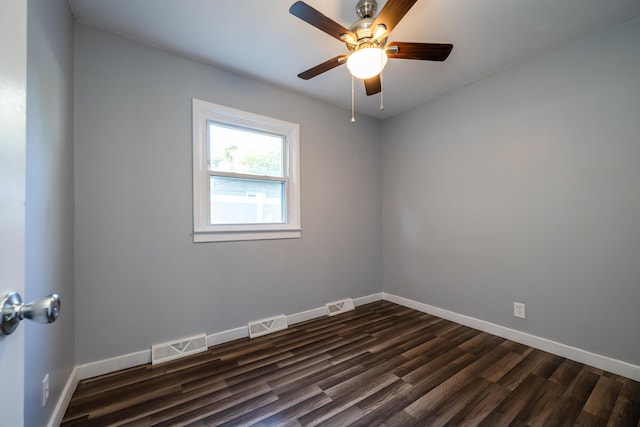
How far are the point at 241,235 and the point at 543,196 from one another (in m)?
2.81

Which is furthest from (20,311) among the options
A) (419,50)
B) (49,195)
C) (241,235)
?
(419,50)

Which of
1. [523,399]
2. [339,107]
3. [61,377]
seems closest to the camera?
[61,377]

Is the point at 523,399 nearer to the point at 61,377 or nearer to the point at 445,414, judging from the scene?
the point at 445,414

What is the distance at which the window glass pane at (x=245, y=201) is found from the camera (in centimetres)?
252

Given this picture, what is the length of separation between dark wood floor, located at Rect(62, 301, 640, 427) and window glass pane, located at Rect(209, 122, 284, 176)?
1725mm

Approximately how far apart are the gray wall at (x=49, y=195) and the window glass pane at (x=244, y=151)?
1027 millimetres

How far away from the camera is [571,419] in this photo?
4.99ft

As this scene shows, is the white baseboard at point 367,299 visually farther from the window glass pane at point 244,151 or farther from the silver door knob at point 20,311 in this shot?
the silver door knob at point 20,311

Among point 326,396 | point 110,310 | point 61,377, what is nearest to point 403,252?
point 326,396

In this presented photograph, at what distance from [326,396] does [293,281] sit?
4.32 ft

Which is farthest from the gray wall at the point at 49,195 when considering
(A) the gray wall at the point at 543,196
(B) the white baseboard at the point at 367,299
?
(A) the gray wall at the point at 543,196

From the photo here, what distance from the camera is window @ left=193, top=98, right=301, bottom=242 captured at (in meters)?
2.38

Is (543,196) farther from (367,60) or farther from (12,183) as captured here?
(12,183)

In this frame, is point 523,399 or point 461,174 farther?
point 461,174
